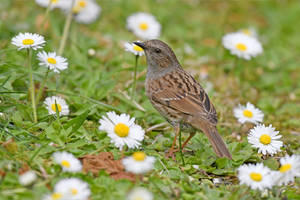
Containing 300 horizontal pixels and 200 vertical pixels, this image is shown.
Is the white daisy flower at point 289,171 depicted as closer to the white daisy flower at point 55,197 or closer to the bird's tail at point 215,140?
the bird's tail at point 215,140

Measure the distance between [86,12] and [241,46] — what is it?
9.27 ft

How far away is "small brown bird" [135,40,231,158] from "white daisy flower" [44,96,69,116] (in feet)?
3.52

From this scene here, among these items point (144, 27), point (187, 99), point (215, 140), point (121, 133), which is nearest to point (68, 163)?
point (121, 133)

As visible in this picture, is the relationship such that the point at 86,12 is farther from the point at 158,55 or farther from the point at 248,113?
the point at 248,113

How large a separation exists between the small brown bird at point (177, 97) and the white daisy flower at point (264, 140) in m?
0.31

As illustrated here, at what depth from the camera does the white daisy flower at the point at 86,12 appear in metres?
8.29

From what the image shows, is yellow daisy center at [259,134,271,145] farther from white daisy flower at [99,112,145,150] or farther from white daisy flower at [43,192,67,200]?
white daisy flower at [43,192,67,200]

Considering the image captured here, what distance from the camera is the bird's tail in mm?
4977

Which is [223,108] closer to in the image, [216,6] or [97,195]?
[97,195]

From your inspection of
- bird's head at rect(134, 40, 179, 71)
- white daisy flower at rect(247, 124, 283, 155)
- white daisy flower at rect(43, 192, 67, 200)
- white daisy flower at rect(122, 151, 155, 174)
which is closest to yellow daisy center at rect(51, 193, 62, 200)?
white daisy flower at rect(43, 192, 67, 200)

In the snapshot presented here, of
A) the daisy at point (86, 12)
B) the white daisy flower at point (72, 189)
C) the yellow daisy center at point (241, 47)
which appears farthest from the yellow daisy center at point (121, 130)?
Result: the daisy at point (86, 12)

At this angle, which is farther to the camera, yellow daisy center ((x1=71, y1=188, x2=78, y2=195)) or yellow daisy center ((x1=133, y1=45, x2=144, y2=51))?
yellow daisy center ((x1=133, y1=45, x2=144, y2=51))

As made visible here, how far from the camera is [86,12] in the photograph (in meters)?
8.52

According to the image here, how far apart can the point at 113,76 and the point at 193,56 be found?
2331 millimetres
